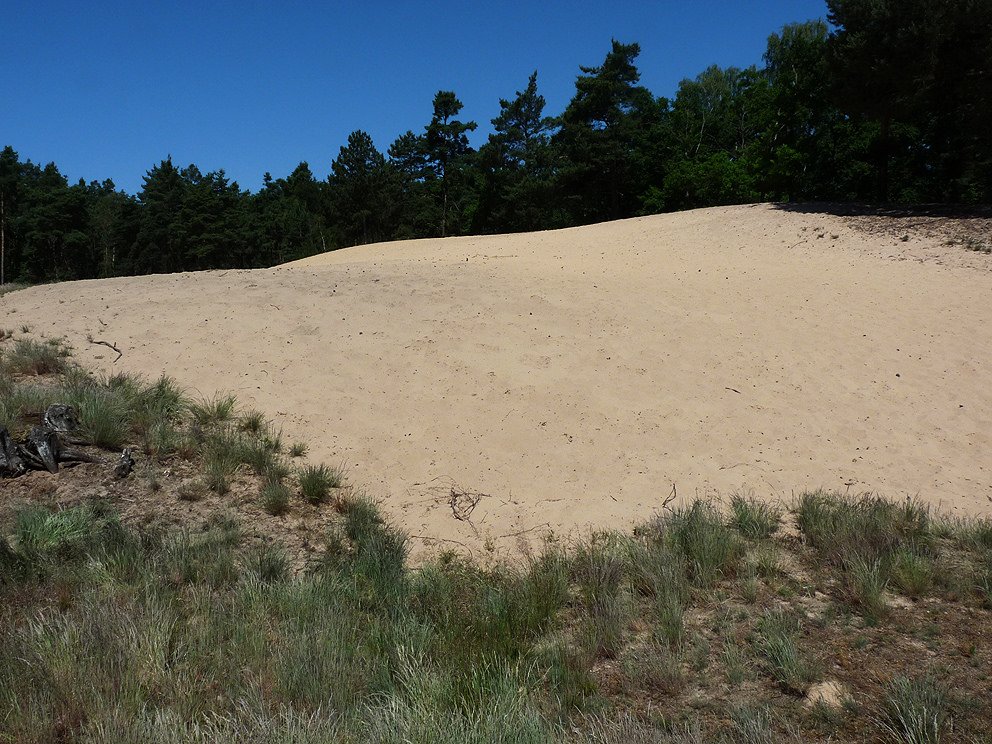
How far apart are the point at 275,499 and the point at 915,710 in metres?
4.36

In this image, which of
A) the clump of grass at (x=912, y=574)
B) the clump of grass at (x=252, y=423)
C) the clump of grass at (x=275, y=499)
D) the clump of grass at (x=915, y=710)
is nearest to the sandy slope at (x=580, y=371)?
the clump of grass at (x=252, y=423)

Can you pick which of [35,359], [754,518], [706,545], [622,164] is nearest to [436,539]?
[706,545]

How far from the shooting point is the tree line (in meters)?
18.6

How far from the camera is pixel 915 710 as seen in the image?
9.07 feet

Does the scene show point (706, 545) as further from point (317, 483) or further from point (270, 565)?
point (317, 483)

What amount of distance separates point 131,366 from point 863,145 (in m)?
31.7

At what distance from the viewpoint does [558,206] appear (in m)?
44.9

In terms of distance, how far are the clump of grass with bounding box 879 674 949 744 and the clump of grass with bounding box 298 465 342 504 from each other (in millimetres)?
4215

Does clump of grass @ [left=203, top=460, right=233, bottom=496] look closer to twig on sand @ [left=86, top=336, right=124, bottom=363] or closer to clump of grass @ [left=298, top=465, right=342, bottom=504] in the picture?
clump of grass @ [left=298, top=465, right=342, bottom=504]

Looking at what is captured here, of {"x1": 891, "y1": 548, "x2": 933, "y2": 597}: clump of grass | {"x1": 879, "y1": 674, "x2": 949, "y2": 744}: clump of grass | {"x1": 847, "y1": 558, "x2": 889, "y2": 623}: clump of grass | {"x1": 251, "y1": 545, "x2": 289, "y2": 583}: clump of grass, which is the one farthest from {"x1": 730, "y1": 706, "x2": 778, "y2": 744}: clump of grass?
{"x1": 251, "y1": 545, "x2": 289, "y2": 583}: clump of grass

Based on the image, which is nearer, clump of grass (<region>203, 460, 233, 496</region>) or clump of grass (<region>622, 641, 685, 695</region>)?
→ clump of grass (<region>622, 641, 685, 695</region>)

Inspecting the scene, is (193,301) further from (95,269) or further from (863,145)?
(95,269)

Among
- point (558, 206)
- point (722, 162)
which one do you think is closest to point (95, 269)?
point (558, 206)

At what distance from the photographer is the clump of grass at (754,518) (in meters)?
5.07
